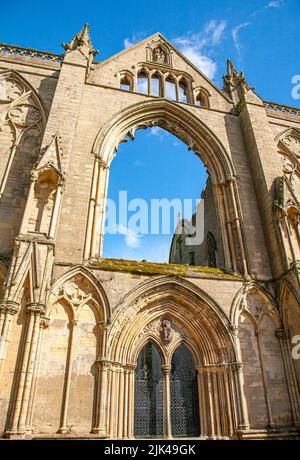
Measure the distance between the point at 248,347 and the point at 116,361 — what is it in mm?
3385

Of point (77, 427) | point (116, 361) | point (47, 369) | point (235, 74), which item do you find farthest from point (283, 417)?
point (235, 74)

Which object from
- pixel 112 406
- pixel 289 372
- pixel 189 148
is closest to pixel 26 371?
pixel 112 406

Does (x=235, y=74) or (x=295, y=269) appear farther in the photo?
(x=235, y=74)

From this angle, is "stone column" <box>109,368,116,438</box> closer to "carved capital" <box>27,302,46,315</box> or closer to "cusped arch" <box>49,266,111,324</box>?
"cusped arch" <box>49,266,111,324</box>

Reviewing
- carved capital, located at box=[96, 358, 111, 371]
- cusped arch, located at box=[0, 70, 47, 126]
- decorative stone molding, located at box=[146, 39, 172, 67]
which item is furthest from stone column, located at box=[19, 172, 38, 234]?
decorative stone molding, located at box=[146, 39, 172, 67]

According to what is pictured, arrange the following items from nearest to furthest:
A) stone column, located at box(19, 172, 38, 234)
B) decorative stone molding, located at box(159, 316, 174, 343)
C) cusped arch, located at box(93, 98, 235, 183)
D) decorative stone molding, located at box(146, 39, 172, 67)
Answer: stone column, located at box(19, 172, 38, 234)
decorative stone molding, located at box(159, 316, 174, 343)
cusped arch, located at box(93, 98, 235, 183)
decorative stone molding, located at box(146, 39, 172, 67)

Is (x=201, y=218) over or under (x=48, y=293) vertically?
over

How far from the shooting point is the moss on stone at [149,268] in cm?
823

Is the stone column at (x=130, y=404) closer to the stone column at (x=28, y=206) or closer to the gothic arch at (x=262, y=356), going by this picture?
the gothic arch at (x=262, y=356)

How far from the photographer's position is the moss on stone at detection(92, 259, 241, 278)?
8234mm

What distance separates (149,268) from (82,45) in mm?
9247

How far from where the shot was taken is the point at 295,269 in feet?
27.0

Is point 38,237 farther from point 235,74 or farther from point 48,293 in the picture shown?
point 235,74

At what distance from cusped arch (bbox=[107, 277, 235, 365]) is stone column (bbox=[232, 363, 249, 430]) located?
23 centimetres
